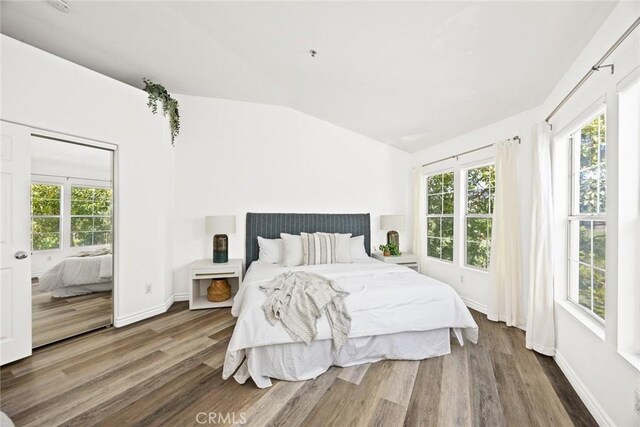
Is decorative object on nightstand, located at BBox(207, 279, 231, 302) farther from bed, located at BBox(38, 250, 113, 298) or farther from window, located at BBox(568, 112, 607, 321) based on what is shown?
window, located at BBox(568, 112, 607, 321)

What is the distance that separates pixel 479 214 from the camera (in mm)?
3502

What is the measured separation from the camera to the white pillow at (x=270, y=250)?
356 centimetres

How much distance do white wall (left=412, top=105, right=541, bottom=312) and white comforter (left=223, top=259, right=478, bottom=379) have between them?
1145 millimetres

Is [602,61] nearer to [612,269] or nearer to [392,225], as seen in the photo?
[612,269]

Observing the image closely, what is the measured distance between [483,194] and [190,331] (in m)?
4.06

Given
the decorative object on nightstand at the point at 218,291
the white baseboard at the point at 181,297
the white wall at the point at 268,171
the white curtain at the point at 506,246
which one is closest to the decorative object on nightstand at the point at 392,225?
the white wall at the point at 268,171

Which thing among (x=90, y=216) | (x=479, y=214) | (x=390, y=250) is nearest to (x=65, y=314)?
(x=90, y=216)

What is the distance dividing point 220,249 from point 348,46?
2.90 m

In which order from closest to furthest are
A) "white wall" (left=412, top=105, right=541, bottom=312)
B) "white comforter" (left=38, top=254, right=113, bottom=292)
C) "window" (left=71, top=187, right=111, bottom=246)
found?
"white comforter" (left=38, top=254, right=113, bottom=292), "window" (left=71, top=187, right=111, bottom=246), "white wall" (left=412, top=105, right=541, bottom=312)

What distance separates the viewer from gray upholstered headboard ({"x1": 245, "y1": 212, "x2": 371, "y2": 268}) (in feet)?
12.5

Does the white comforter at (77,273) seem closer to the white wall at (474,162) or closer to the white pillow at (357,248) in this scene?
the white pillow at (357,248)

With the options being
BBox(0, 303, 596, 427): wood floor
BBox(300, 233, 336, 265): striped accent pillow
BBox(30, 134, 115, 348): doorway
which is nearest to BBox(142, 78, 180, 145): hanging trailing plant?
BBox(30, 134, 115, 348): doorway

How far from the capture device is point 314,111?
3.90 m

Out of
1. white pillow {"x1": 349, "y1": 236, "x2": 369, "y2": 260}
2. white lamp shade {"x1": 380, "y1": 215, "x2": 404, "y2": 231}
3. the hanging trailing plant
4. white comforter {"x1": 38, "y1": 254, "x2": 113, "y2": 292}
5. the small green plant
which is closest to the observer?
white comforter {"x1": 38, "y1": 254, "x2": 113, "y2": 292}
